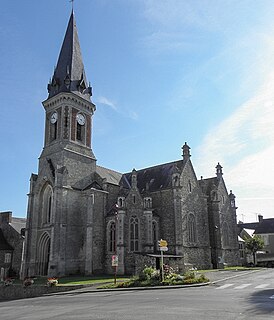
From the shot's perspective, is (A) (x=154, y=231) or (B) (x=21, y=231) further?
(B) (x=21, y=231)

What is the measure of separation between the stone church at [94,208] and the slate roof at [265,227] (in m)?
31.1

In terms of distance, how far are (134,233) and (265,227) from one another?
4976 cm

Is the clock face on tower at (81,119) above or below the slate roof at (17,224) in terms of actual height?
above

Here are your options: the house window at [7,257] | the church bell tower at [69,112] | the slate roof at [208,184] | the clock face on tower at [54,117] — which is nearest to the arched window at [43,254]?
the church bell tower at [69,112]

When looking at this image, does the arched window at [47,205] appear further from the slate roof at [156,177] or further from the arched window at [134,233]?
the arched window at [134,233]

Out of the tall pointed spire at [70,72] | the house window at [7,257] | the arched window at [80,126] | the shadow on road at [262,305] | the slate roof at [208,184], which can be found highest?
the tall pointed spire at [70,72]

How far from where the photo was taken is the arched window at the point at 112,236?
3541 centimetres

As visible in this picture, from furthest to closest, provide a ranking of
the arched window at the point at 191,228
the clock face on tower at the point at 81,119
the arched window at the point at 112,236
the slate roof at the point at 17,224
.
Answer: the slate roof at the point at 17,224
the clock face on tower at the point at 81,119
the arched window at the point at 191,228
the arched window at the point at 112,236

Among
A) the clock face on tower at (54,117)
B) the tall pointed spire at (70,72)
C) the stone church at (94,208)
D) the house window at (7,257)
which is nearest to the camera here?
the stone church at (94,208)

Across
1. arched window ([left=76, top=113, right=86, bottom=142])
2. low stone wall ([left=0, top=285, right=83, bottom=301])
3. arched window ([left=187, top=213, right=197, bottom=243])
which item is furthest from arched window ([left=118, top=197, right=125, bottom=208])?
low stone wall ([left=0, top=285, right=83, bottom=301])

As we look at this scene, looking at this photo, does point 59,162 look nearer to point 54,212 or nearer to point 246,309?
point 54,212

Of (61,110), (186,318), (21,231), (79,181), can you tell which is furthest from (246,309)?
(21,231)

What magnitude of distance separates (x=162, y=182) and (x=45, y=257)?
631 inches

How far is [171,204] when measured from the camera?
1491 inches
